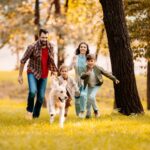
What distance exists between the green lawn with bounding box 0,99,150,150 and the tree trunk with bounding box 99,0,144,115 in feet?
7.73

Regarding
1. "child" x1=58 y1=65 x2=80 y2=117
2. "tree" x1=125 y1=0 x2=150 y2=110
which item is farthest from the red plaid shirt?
"tree" x1=125 y1=0 x2=150 y2=110

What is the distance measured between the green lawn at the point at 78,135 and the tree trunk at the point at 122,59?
2.36 m

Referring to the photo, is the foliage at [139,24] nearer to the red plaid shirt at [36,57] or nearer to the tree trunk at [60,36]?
the red plaid shirt at [36,57]

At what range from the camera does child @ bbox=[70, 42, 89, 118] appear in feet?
50.9

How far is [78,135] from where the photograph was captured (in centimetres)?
1053

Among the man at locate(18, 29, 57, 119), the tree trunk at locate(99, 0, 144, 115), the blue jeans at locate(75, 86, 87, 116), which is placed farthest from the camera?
the tree trunk at locate(99, 0, 144, 115)

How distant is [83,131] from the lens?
11438 millimetres

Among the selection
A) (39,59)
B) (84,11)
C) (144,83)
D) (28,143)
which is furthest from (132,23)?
(144,83)

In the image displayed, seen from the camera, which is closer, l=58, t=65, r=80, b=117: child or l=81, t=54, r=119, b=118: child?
l=58, t=65, r=80, b=117: child

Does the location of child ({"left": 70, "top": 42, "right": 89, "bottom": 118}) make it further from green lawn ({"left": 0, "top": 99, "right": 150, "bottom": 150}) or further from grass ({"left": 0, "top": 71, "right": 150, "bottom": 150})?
green lawn ({"left": 0, "top": 99, "right": 150, "bottom": 150})

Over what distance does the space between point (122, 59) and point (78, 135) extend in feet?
20.1

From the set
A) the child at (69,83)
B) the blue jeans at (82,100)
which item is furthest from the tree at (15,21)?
the child at (69,83)

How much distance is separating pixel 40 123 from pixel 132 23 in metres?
10.6

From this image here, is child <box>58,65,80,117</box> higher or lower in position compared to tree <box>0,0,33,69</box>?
lower
